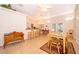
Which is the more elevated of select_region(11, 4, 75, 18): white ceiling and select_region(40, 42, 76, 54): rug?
select_region(11, 4, 75, 18): white ceiling

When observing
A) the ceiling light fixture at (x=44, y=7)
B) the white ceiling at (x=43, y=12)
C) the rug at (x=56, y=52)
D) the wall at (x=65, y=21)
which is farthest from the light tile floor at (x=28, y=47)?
the ceiling light fixture at (x=44, y=7)

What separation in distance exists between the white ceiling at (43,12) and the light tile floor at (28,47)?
0.57 meters

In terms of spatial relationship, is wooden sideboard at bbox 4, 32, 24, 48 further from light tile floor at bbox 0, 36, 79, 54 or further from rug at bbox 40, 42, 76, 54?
rug at bbox 40, 42, 76, 54

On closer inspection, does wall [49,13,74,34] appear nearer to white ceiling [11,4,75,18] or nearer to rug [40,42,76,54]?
white ceiling [11,4,75,18]

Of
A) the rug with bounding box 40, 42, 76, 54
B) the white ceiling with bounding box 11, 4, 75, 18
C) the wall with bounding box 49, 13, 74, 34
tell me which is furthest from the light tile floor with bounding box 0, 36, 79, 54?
the white ceiling with bounding box 11, 4, 75, 18

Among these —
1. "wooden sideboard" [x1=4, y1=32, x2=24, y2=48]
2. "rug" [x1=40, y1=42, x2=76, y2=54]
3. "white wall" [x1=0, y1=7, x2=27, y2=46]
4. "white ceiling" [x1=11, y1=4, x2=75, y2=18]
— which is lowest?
"rug" [x1=40, y1=42, x2=76, y2=54]

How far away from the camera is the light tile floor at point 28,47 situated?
2.18 metres

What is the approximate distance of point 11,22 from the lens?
228 cm

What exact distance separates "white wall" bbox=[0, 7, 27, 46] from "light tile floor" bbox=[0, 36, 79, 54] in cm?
19

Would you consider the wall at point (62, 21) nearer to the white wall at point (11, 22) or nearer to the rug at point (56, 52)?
the white wall at point (11, 22)

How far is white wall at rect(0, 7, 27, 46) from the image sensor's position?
2.20 metres

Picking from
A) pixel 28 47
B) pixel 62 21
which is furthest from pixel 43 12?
pixel 28 47
